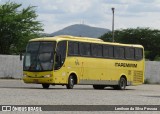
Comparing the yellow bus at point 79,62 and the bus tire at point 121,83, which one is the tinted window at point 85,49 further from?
the bus tire at point 121,83

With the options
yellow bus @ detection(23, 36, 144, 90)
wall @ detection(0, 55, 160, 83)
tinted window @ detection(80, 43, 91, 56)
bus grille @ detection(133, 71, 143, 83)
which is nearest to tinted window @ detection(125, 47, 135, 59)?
yellow bus @ detection(23, 36, 144, 90)

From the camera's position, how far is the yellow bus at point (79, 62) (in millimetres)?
31984

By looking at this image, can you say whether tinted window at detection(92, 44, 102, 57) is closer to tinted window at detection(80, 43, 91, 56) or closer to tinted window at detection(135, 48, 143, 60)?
tinted window at detection(80, 43, 91, 56)

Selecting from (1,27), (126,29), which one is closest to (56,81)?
(1,27)

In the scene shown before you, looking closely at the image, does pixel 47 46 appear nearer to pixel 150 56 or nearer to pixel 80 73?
pixel 80 73

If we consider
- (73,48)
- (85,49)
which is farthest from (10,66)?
(73,48)

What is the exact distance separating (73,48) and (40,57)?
80.5 inches

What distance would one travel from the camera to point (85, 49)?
34125 millimetres

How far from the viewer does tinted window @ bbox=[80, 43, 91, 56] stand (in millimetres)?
33763

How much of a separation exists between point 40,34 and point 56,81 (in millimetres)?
39357

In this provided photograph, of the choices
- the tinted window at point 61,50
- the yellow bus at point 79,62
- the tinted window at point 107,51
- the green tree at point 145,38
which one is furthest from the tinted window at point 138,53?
the green tree at point 145,38

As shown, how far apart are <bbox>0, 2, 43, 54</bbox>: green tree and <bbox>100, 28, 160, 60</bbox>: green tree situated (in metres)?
54.3

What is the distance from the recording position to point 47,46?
32.3 metres

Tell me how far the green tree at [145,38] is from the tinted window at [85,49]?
86.3 m
